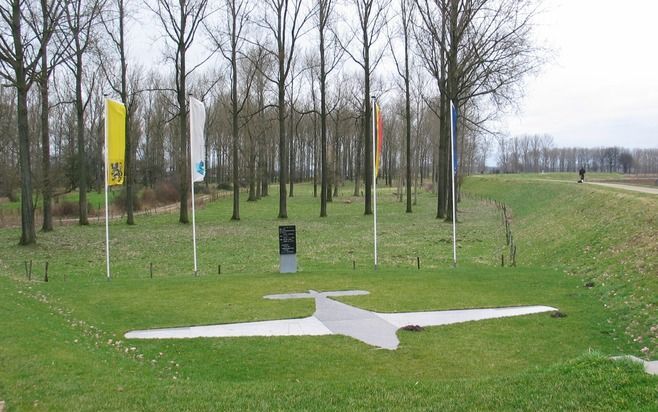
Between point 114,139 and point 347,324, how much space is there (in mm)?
8594

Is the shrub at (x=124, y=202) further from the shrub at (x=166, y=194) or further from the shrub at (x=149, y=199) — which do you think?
the shrub at (x=166, y=194)

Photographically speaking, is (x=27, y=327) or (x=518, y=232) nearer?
(x=27, y=327)

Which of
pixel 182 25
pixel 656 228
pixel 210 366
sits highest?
pixel 182 25

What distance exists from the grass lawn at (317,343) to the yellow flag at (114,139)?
9.62 feet

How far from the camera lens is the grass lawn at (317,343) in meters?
5.34

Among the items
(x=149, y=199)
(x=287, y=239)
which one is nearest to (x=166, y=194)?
(x=149, y=199)

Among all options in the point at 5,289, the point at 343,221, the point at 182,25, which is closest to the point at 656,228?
the point at 5,289

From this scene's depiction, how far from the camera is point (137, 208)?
145 ft

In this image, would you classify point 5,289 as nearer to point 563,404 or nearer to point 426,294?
point 426,294

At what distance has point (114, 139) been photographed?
14.2 meters

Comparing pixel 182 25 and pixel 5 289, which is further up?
pixel 182 25

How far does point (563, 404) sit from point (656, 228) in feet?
34.3

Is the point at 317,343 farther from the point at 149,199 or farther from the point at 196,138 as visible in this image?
the point at 149,199

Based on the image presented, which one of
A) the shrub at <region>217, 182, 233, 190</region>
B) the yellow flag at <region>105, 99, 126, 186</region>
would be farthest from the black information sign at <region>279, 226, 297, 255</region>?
the shrub at <region>217, 182, 233, 190</region>
